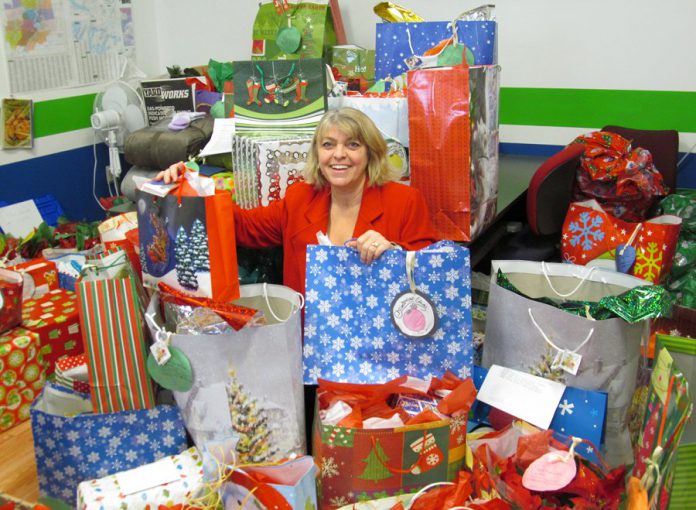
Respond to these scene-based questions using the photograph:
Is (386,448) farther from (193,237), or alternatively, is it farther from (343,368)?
(193,237)

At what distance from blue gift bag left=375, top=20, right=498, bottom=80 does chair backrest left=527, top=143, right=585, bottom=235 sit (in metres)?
0.52

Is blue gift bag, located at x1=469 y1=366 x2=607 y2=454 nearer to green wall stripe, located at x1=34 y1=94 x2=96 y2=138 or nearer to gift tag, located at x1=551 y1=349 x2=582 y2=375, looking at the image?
gift tag, located at x1=551 y1=349 x2=582 y2=375

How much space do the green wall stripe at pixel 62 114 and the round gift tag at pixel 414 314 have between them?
8.99ft

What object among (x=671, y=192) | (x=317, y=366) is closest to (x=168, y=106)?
(x=317, y=366)

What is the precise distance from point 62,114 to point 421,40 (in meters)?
2.20

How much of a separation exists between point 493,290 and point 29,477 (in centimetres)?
135

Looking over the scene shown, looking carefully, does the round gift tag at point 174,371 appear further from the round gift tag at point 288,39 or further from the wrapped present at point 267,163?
the round gift tag at point 288,39

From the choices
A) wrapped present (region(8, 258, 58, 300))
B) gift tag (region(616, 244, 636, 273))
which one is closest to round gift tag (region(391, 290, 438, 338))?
gift tag (region(616, 244, 636, 273))

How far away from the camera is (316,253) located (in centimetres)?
179

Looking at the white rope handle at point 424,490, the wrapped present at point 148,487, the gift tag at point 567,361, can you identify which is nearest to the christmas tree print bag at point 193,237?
the wrapped present at point 148,487

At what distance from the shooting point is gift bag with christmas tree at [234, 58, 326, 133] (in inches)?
88.7

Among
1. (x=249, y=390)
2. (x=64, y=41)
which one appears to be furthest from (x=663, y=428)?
(x=64, y=41)

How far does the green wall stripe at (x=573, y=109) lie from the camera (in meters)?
3.45

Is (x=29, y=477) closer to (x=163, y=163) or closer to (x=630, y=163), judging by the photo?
(x=163, y=163)
